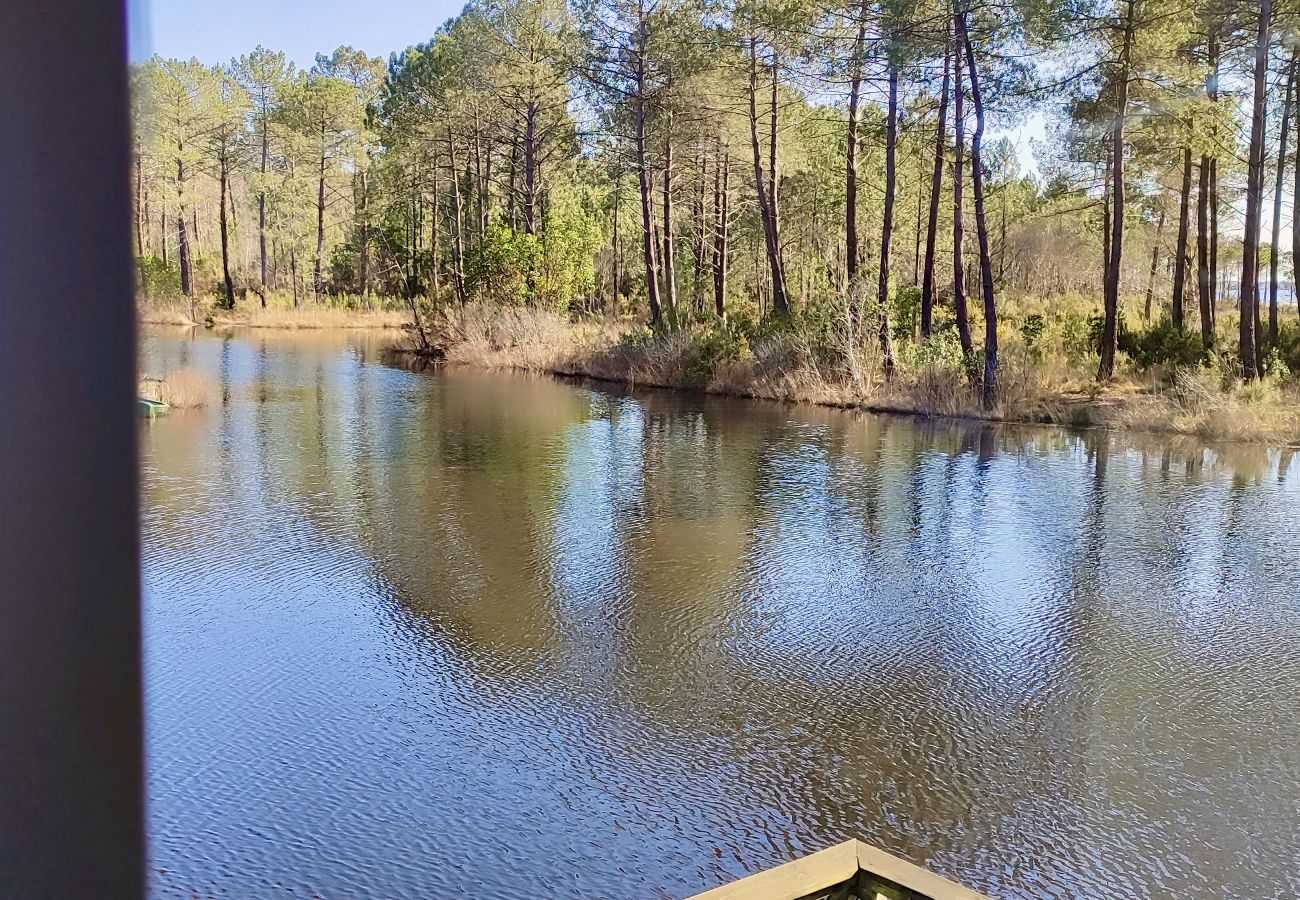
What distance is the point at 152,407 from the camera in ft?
47.6

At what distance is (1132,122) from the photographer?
679 inches

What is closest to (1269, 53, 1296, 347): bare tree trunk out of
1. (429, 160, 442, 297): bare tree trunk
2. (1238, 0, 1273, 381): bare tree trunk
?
(1238, 0, 1273, 381): bare tree trunk

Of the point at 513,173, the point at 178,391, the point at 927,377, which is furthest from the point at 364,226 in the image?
the point at 927,377

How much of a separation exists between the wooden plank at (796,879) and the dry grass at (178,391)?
45.8ft

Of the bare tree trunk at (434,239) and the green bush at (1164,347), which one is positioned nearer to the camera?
the green bush at (1164,347)

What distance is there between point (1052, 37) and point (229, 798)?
49.3 feet

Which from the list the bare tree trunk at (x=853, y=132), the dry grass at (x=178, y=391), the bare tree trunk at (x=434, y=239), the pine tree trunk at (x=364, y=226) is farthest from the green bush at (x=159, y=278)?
the bare tree trunk at (x=853, y=132)

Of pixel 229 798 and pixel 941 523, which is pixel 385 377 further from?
pixel 229 798

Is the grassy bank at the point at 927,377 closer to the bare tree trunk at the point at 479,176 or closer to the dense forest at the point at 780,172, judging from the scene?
the dense forest at the point at 780,172

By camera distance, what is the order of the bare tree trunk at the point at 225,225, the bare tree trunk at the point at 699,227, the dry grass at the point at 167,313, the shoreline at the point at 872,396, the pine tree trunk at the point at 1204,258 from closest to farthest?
the shoreline at the point at 872,396 → the pine tree trunk at the point at 1204,258 → the bare tree trunk at the point at 699,227 → the dry grass at the point at 167,313 → the bare tree trunk at the point at 225,225

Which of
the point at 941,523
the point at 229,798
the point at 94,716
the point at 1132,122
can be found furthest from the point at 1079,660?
the point at 1132,122

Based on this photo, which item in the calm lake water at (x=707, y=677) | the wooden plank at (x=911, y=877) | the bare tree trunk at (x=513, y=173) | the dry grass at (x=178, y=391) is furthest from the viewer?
the bare tree trunk at (x=513, y=173)

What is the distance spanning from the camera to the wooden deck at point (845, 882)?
286 centimetres

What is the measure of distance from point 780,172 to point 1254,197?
11314mm
